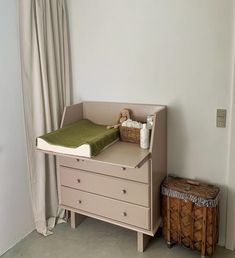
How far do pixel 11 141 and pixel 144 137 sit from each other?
1000 mm

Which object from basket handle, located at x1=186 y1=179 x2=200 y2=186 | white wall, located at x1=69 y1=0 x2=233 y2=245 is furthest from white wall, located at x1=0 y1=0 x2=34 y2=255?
basket handle, located at x1=186 y1=179 x2=200 y2=186

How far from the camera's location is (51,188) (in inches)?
96.0

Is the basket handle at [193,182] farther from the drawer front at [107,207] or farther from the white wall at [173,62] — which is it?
the drawer front at [107,207]

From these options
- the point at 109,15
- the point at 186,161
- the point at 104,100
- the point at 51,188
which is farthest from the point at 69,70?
the point at 186,161

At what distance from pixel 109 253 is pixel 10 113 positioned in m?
1.28

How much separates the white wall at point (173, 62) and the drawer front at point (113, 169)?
370 mm

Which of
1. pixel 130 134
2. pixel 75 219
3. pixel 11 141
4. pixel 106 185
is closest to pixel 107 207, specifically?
pixel 106 185

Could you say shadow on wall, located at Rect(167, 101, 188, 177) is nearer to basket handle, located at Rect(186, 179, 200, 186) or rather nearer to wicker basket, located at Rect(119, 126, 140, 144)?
basket handle, located at Rect(186, 179, 200, 186)

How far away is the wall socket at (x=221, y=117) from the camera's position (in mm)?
1939

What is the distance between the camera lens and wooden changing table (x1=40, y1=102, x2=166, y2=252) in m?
1.92

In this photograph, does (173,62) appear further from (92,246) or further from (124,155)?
(92,246)

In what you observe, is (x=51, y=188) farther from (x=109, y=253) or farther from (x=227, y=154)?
(x=227, y=154)

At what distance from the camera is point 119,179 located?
6.66ft

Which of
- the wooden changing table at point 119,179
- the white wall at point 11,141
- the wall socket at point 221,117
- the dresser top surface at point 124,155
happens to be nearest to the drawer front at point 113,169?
the wooden changing table at point 119,179
